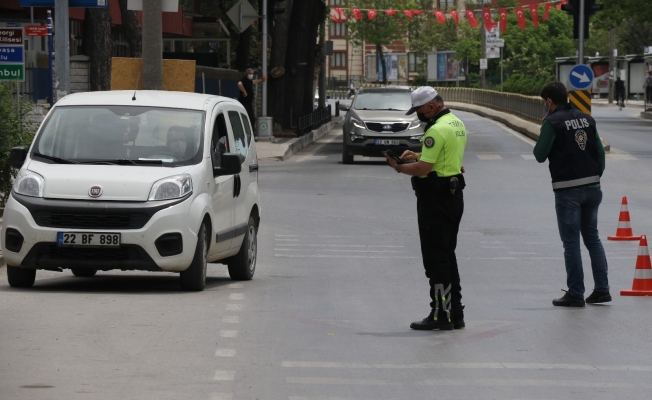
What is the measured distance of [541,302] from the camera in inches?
446

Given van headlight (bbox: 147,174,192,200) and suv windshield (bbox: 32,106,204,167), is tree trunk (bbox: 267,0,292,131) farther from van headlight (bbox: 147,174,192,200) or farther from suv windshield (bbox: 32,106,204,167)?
van headlight (bbox: 147,174,192,200)

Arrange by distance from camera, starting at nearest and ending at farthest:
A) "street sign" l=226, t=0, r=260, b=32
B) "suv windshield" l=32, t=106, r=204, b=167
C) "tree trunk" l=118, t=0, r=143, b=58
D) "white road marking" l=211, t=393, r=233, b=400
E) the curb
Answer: "white road marking" l=211, t=393, r=233, b=400 < "suv windshield" l=32, t=106, r=204, b=167 < "tree trunk" l=118, t=0, r=143, b=58 < "street sign" l=226, t=0, r=260, b=32 < the curb

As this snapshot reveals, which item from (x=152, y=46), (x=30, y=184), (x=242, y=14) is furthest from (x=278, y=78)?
(x=30, y=184)

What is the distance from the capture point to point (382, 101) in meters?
31.2

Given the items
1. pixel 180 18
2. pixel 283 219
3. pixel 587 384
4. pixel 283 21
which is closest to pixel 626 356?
pixel 587 384

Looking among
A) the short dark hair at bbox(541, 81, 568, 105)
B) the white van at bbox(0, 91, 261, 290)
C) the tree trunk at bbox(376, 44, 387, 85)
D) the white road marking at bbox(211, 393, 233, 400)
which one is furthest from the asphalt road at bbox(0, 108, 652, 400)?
the tree trunk at bbox(376, 44, 387, 85)

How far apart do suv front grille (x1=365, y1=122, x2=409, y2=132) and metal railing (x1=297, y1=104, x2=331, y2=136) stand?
9841 mm

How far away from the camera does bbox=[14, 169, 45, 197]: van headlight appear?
11250 mm

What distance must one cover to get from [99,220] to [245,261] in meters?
2.15

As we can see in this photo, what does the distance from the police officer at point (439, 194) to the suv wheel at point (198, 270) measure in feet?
8.07

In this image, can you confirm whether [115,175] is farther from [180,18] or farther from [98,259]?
[180,18]

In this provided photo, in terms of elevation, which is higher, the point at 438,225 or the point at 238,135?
the point at 238,135

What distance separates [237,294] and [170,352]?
3.27 metres

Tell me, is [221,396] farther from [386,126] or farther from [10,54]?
[386,126]
